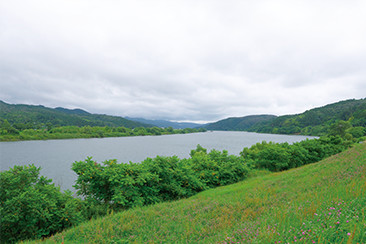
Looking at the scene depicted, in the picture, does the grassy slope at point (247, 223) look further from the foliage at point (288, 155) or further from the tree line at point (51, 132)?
the tree line at point (51, 132)

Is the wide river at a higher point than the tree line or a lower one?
lower

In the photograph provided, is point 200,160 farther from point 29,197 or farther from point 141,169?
point 29,197

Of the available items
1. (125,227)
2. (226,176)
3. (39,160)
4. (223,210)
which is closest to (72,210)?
(125,227)

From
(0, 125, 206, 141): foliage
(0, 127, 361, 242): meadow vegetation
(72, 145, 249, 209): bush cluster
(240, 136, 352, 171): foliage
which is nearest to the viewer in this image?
(0, 127, 361, 242): meadow vegetation

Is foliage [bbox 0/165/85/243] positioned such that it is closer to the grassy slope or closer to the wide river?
the grassy slope

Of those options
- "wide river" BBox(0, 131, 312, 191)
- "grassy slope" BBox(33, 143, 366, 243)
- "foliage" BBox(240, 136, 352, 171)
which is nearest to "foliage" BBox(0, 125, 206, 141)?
"wide river" BBox(0, 131, 312, 191)

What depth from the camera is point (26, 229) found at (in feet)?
23.7

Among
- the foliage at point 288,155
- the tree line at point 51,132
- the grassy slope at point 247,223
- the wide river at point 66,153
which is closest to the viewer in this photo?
the grassy slope at point 247,223

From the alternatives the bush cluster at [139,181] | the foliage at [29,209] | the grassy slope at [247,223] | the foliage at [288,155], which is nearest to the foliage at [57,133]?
the bush cluster at [139,181]

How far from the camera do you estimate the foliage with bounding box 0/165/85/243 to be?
7016 mm

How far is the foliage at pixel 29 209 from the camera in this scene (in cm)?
702

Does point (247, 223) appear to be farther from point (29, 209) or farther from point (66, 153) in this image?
point (66, 153)

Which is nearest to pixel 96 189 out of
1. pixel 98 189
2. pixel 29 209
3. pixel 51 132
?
pixel 98 189

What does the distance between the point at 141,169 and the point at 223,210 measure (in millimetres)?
5740
